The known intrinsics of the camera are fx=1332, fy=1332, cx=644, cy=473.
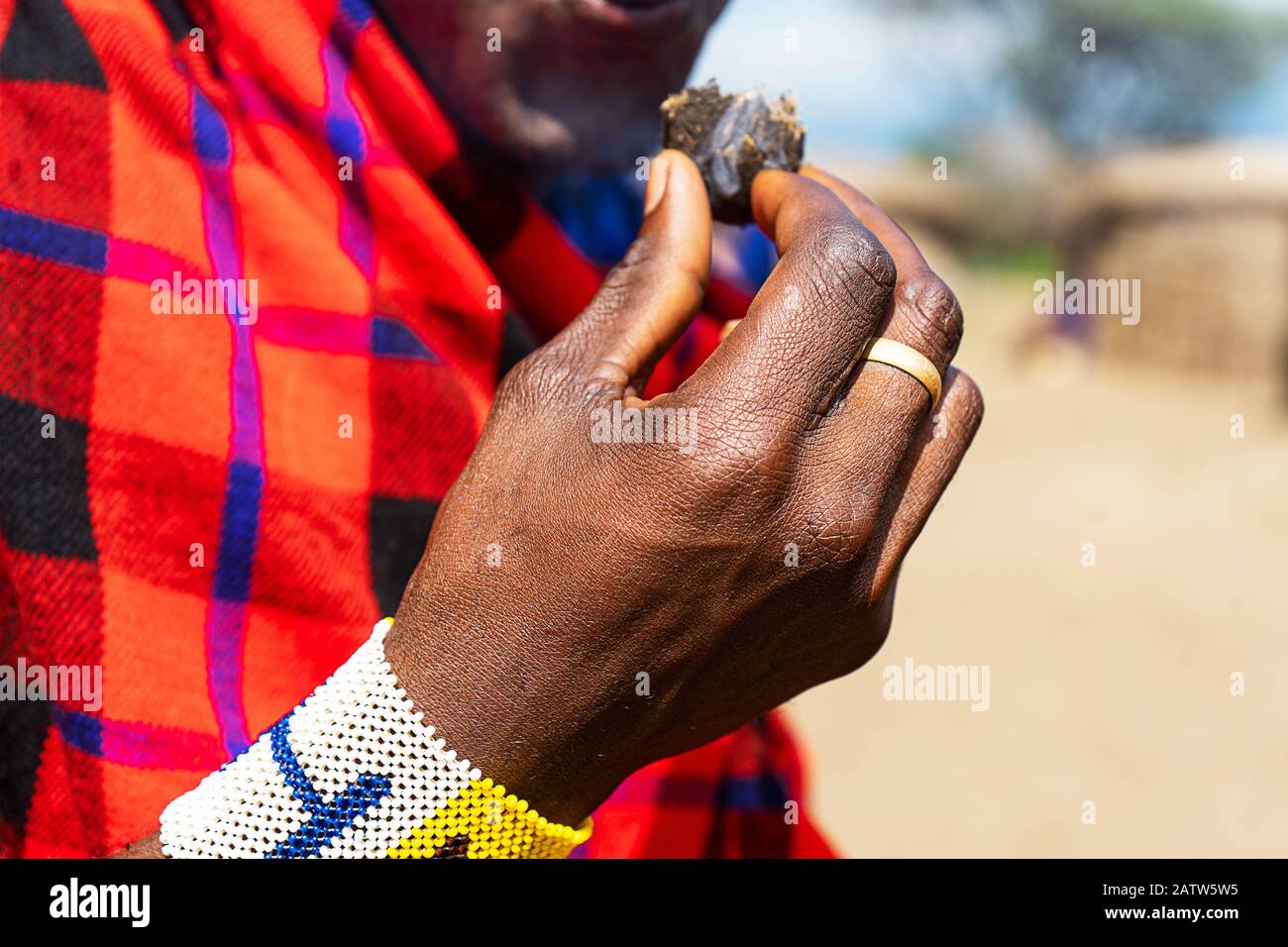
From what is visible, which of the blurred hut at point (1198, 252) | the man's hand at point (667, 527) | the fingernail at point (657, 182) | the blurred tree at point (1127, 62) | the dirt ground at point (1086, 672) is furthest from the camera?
the blurred tree at point (1127, 62)

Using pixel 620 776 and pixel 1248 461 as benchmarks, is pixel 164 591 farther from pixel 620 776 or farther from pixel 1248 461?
pixel 1248 461

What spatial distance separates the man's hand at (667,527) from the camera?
99 cm

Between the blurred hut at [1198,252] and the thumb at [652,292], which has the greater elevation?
the blurred hut at [1198,252]

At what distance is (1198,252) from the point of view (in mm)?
9828

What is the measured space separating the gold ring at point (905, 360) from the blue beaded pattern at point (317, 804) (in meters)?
0.52

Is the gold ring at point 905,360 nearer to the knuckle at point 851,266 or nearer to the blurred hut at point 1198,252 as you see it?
the knuckle at point 851,266

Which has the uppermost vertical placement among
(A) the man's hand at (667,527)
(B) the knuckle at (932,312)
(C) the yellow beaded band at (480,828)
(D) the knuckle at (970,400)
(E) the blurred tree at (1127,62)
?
(E) the blurred tree at (1127,62)

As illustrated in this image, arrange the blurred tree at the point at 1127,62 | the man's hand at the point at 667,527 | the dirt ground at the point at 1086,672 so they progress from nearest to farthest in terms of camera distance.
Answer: the man's hand at the point at 667,527
the dirt ground at the point at 1086,672
the blurred tree at the point at 1127,62

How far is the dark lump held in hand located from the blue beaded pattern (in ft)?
2.03

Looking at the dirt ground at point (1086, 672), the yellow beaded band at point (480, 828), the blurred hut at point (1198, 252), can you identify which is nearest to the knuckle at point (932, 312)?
the yellow beaded band at point (480, 828)

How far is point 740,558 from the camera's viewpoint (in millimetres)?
1007

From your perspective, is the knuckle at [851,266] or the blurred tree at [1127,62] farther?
the blurred tree at [1127,62]

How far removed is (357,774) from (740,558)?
1.13ft

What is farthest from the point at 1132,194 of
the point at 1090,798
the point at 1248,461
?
the point at 1090,798
